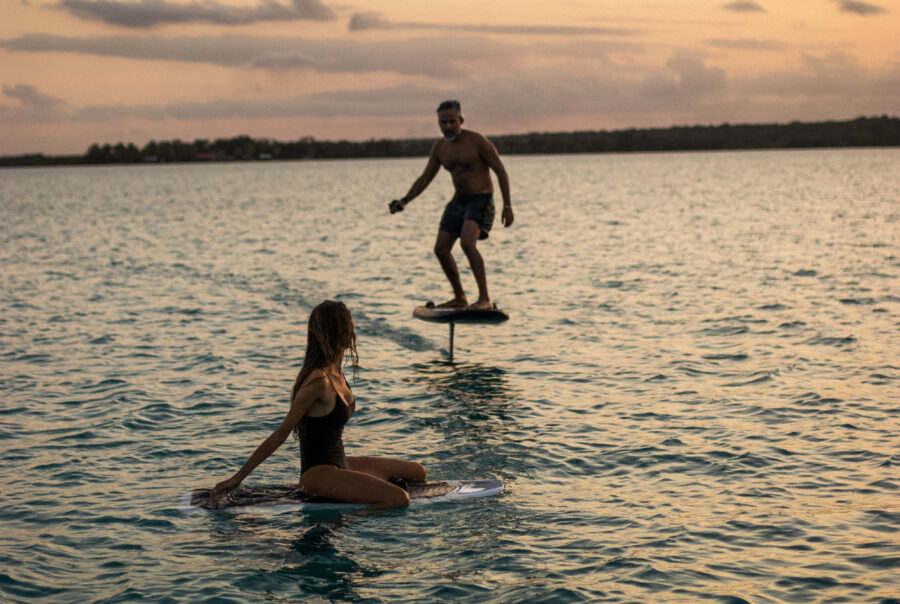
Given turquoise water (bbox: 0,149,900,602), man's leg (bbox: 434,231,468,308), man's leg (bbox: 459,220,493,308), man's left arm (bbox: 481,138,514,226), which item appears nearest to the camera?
turquoise water (bbox: 0,149,900,602)

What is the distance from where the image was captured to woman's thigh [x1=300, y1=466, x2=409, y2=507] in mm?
8477

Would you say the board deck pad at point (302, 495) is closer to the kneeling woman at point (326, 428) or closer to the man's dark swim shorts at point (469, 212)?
the kneeling woman at point (326, 428)

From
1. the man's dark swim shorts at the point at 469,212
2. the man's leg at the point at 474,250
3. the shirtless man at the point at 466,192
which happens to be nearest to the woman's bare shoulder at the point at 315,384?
the shirtless man at the point at 466,192

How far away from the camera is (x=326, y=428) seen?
27.2 feet

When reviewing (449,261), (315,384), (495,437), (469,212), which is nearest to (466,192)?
(469,212)

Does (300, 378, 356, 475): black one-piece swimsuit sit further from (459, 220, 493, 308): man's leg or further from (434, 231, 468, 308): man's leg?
(434, 231, 468, 308): man's leg

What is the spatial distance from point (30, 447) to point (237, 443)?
2.44m

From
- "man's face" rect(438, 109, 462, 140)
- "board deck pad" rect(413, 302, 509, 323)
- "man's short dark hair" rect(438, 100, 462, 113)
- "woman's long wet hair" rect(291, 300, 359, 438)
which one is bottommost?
"board deck pad" rect(413, 302, 509, 323)

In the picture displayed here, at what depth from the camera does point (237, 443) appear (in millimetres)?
11422

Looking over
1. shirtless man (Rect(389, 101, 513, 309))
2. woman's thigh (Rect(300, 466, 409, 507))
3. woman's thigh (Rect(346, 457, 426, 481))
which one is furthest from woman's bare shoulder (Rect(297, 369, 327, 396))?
shirtless man (Rect(389, 101, 513, 309))

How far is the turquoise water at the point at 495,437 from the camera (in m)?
7.59

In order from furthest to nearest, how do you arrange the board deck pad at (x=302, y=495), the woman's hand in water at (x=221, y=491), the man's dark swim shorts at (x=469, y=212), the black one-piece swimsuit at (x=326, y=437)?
the man's dark swim shorts at (x=469, y=212) → the board deck pad at (x=302, y=495) → the woman's hand in water at (x=221, y=491) → the black one-piece swimsuit at (x=326, y=437)

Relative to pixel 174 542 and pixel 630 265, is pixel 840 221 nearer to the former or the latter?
pixel 630 265

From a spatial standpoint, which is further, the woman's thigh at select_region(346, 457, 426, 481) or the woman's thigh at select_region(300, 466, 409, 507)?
the woman's thigh at select_region(346, 457, 426, 481)
